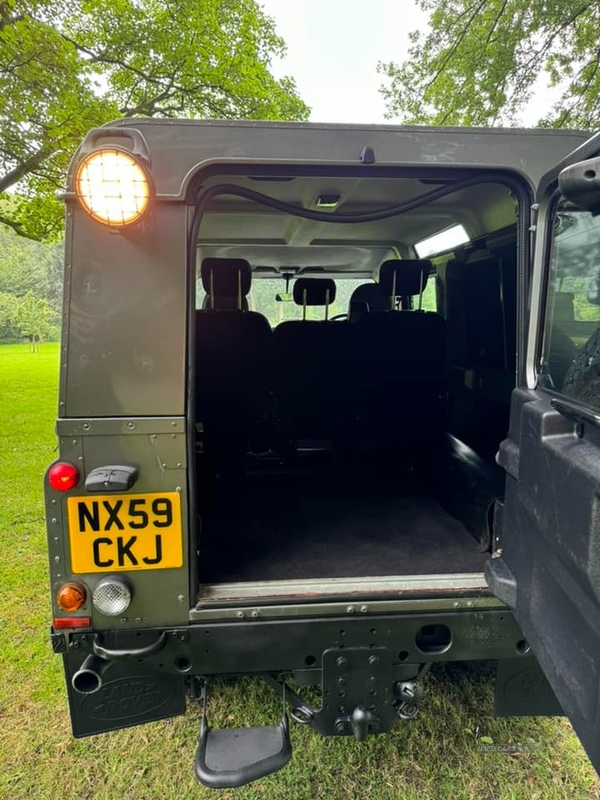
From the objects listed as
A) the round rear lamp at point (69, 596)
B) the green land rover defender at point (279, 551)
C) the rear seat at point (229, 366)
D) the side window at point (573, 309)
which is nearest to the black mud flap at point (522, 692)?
the green land rover defender at point (279, 551)

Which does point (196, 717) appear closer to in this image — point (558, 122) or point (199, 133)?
point (199, 133)

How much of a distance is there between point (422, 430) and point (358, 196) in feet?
5.32

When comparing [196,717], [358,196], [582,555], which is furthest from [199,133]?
[196,717]

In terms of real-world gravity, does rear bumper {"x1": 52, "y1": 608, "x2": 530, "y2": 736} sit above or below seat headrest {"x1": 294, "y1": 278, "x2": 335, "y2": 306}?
below

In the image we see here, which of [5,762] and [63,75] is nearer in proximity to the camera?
[5,762]

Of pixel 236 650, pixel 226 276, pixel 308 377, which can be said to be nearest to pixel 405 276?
pixel 308 377

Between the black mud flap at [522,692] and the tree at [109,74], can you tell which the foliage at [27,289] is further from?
the black mud flap at [522,692]

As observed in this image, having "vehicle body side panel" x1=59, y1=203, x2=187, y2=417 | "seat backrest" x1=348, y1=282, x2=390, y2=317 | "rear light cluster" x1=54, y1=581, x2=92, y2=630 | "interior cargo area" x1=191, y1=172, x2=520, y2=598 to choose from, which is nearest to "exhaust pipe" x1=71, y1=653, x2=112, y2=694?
"rear light cluster" x1=54, y1=581, x2=92, y2=630

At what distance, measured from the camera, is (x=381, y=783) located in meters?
2.04

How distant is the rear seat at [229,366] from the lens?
3.21 m

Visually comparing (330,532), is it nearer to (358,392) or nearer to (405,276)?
(358,392)

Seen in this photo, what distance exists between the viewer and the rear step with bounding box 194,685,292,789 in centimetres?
168

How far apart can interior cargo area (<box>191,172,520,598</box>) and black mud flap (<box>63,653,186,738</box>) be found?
50cm

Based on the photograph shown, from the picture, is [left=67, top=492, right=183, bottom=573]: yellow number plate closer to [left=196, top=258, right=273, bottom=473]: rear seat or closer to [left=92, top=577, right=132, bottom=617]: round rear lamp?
[left=92, top=577, right=132, bottom=617]: round rear lamp
